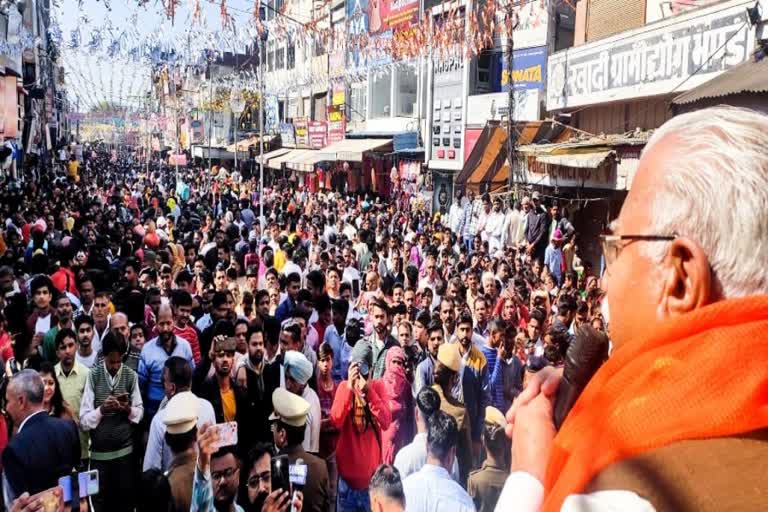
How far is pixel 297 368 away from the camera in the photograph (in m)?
4.84

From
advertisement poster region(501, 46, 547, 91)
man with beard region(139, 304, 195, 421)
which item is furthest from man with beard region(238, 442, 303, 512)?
advertisement poster region(501, 46, 547, 91)

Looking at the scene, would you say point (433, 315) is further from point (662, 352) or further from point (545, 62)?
point (545, 62)

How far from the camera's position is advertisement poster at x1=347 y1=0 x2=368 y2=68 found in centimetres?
1973

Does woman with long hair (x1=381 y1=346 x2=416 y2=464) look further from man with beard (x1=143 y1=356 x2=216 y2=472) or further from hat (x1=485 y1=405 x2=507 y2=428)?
man with beard (x1=143 y1=356 x2=216 y2=472)

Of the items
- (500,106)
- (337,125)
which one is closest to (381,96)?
(337,125)

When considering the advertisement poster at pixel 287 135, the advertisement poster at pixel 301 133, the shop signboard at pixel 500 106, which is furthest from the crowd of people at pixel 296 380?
the advertisement poster at pixel 287 135

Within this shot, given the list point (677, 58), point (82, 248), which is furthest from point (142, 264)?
point (677, 58)

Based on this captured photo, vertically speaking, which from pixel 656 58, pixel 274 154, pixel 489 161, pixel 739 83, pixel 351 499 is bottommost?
pixel 351 499

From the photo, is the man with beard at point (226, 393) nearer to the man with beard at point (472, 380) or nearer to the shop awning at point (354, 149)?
the man with beard at point (472, 380)

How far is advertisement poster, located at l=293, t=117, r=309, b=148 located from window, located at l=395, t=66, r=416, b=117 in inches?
305

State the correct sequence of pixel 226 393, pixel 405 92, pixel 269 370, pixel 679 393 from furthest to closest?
pixel 405 92
pixel 269 370
pixel 226 393
pixel 679 393

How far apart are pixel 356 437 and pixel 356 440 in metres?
0.02

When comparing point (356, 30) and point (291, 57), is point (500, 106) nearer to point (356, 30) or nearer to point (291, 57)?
point (356, 30)

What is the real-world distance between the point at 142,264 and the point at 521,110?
1151cm
